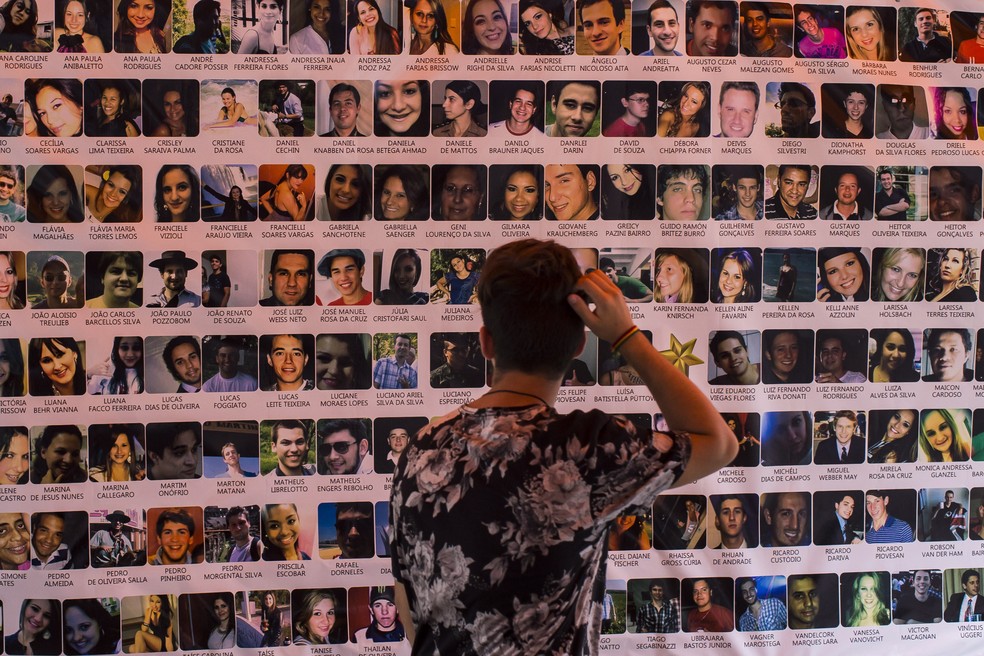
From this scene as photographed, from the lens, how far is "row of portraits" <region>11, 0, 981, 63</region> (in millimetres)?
2545

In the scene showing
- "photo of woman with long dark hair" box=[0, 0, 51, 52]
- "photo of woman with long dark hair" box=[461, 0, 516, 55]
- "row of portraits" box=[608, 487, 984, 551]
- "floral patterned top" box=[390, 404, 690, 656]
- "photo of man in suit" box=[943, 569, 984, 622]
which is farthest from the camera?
"photo of man in suit" box=[943, 569, 984, 622]

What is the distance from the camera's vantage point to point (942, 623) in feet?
9.29

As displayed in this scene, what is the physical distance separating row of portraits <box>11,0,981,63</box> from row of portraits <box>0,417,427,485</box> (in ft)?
3.77

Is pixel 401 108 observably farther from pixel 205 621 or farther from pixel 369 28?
pixel 205 621

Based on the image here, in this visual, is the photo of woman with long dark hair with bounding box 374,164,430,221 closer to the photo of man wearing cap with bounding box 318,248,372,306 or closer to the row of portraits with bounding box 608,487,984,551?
the photo of man wearing cap with bounding box 318,248,372,306

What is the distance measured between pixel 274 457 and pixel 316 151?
95 cm

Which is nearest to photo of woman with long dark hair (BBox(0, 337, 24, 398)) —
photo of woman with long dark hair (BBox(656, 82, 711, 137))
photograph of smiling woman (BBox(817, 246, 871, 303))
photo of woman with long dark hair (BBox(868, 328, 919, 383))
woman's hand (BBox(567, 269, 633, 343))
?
woman's hand (BBox(567, 269, 633, 343))

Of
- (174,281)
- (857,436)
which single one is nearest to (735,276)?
(857,436)

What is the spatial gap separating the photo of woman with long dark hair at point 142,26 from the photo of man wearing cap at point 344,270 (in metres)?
0.80

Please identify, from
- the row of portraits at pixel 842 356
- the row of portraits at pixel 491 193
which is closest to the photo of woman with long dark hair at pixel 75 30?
the row of portraits at pixel 491 193

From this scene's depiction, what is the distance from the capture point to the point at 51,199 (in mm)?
2537

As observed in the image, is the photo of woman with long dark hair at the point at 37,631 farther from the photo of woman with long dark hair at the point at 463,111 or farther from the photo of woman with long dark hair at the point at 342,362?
the photo of woman with long dark hair at the point at 463,111

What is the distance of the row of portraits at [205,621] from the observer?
2566 millimetres

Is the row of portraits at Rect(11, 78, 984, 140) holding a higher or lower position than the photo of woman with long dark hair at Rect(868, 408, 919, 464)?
higher
